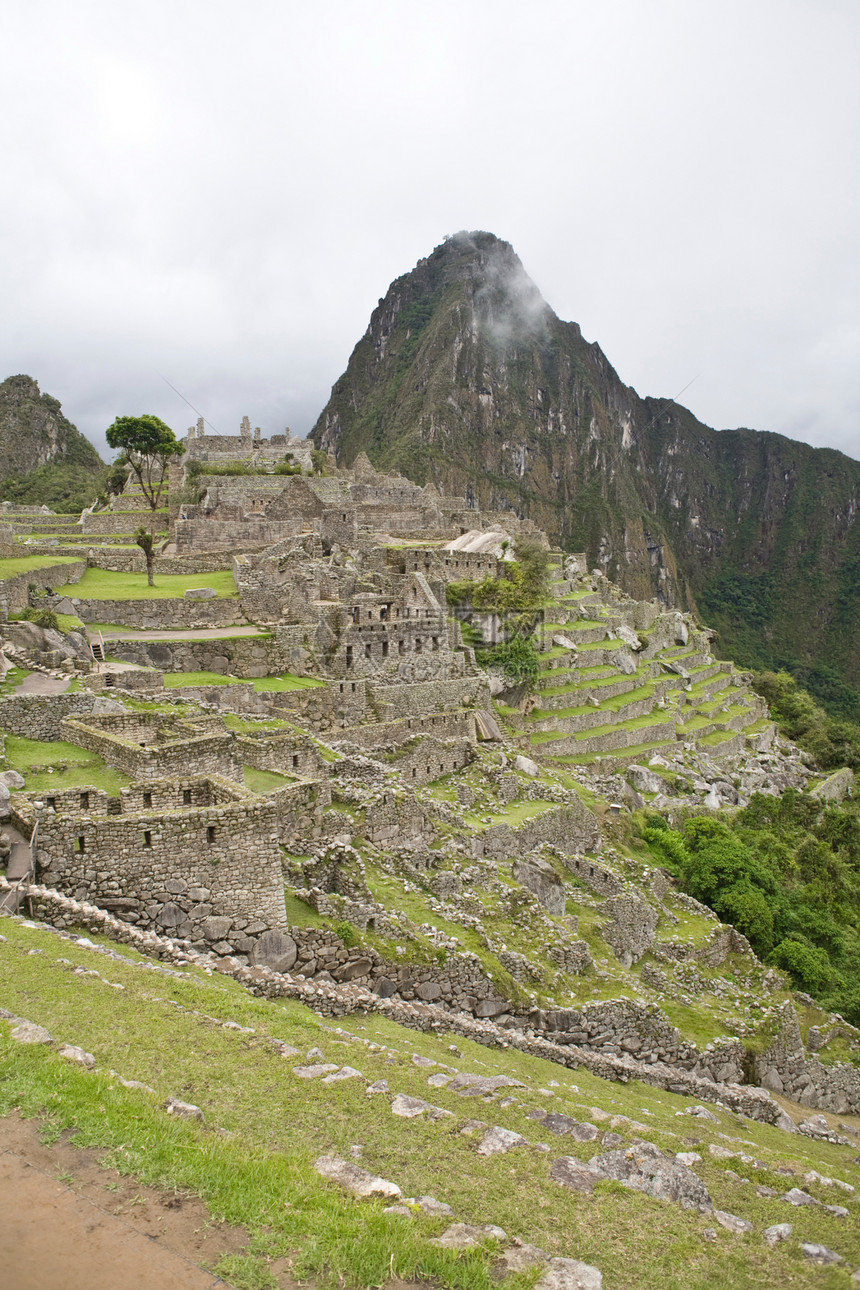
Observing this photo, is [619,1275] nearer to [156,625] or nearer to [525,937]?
[525,937]

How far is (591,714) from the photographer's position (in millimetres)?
33375

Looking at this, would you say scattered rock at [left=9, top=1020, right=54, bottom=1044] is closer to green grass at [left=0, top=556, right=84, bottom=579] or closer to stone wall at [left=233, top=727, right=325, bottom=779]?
stone wall at [left=233, top=727, right=325, bottom=779]

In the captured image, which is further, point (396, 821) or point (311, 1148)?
point (396, 821)

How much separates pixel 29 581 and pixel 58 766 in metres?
13.9

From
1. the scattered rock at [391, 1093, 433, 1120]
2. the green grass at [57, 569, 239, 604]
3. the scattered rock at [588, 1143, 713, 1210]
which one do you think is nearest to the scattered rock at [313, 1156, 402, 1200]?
the scattered rock at [391, 1093, 433, 1120]

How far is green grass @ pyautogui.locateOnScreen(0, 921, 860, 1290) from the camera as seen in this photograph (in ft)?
15.1

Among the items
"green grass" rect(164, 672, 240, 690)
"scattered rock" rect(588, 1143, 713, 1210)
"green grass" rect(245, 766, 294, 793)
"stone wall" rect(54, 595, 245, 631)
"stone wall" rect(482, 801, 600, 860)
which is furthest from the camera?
"stone wall" rect(54, 595, 245, 631)

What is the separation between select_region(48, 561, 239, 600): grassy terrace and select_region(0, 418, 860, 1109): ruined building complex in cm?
30

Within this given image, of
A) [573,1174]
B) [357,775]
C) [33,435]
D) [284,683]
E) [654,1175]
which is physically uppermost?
[33,435]

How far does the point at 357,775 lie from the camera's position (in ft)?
53.3

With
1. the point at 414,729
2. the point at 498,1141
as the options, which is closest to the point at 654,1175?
the point at 498,1141

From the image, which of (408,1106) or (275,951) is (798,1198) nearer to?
(408,1106)

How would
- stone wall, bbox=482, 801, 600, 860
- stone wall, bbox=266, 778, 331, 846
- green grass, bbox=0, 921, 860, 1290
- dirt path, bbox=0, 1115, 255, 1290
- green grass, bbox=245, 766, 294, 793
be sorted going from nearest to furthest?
dirt path, bbox=0, 1115, 255, 1290
green grass, bbox=0, 921, 860, 1290
stone wall, bbox=266, 778, 331, 846
green grass, bbox=245, 766, 294, 793
stone wall, bbox=482, 801, 600, 860

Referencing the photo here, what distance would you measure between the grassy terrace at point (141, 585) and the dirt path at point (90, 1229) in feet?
65.0
